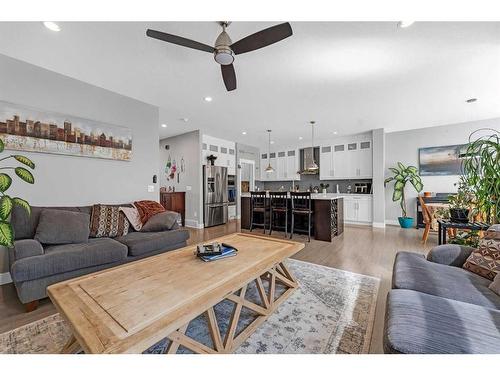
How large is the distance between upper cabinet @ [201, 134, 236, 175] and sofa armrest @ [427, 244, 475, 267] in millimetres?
5125

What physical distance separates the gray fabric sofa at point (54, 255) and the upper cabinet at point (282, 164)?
5.62 metres

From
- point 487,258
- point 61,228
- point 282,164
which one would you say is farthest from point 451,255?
point 282,164

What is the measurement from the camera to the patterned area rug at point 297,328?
58.2 inches

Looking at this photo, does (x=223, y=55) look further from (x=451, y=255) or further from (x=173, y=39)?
(x=451, y=255)

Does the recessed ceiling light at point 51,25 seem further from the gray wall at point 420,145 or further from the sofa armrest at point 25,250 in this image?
the gray wall at point 420,145

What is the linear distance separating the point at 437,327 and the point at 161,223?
307 cm

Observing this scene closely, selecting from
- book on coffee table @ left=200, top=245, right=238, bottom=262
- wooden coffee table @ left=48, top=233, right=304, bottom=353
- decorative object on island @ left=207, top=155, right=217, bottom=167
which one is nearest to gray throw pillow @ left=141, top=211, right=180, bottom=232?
wooden coffee table @ left=48, top=233, right=304, bottom=353

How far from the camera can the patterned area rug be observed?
1479 mm

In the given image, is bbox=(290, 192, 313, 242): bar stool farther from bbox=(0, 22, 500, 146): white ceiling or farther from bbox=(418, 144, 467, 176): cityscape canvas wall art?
bbox=(418, 144, 467, 176): cityscape canvas wall art
